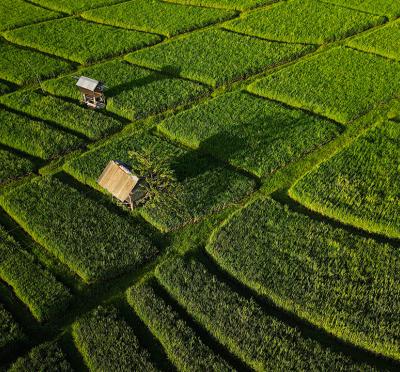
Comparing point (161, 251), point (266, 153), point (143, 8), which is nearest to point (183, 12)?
point (143, 8)

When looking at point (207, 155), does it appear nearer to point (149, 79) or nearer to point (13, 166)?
point (149, 79)

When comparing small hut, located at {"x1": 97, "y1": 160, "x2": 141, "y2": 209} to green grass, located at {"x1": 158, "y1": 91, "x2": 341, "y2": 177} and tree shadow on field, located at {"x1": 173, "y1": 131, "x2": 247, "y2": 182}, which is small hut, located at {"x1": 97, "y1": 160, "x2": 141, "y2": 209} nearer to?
tree shadow on field, located at {"x1": 173, "y1": 131, "x2": 247, "y2": 182}

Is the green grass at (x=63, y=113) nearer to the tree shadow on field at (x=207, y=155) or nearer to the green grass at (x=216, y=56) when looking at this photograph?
the tree shadow on field at (x=207, y=155)

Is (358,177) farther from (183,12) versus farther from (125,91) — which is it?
(183,12)

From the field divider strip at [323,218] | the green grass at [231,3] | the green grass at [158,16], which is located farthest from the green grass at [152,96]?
the green grass at [231,3]

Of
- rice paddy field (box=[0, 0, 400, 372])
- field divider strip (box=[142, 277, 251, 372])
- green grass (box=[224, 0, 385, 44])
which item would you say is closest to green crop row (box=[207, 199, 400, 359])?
rice paddy field (box=[0, 0, 400, 372])
